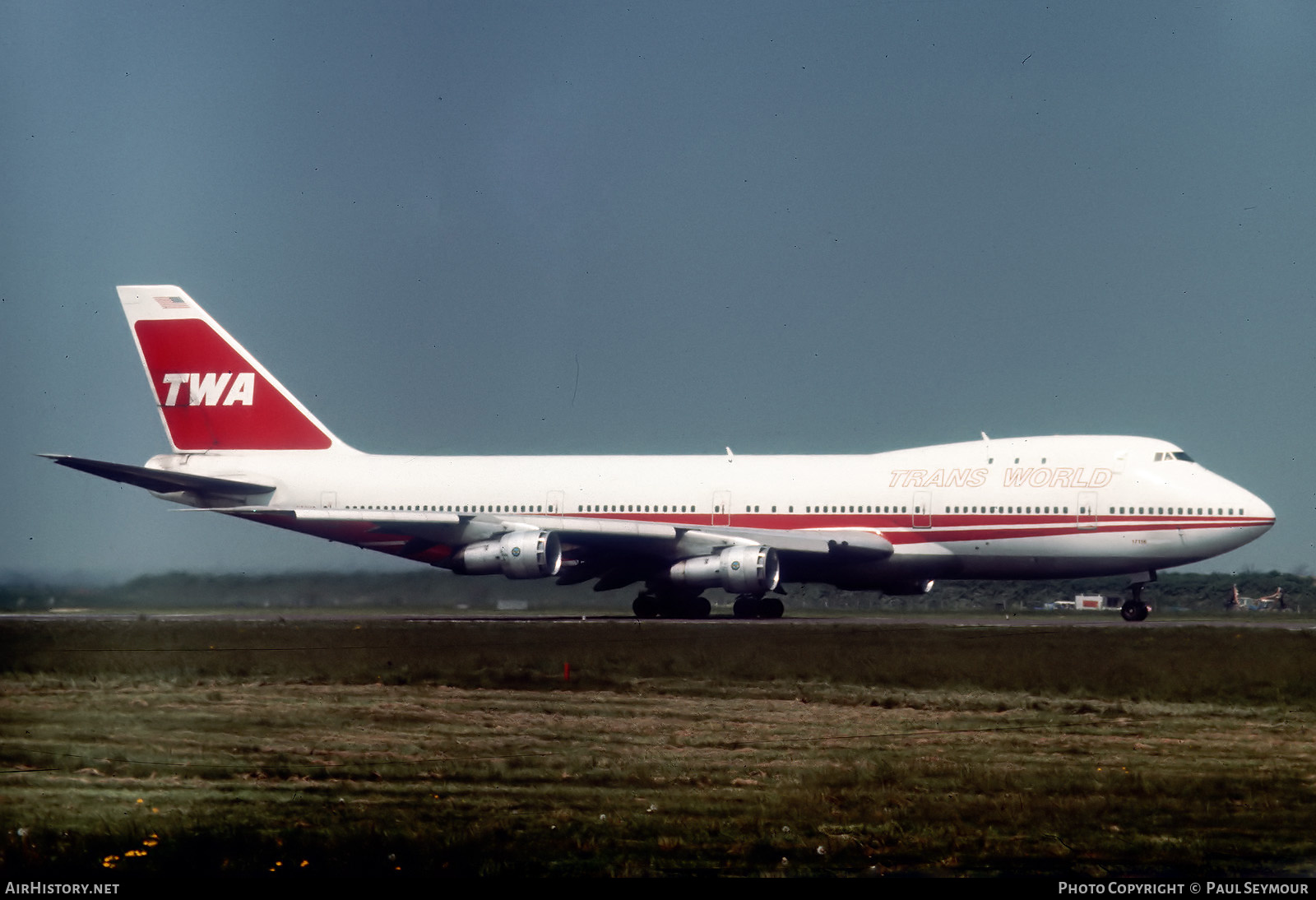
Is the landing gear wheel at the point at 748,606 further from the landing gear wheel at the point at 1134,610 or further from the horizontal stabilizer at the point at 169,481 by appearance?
the horizontal stabilizer at the point at 169,481

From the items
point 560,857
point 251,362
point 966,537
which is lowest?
point 560,857

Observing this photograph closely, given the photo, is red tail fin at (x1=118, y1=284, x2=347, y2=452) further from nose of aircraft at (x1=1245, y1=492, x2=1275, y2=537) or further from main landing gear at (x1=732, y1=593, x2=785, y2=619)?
nose of aircraft at (x1=1245, y1=492, x2=1275, y2=537)

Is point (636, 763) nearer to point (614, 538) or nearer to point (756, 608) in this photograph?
point (614, 538)

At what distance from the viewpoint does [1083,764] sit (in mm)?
12852

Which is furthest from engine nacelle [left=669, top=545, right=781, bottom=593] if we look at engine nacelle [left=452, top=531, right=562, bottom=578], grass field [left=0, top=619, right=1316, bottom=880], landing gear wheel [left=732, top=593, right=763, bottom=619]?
grass field [left=0, top=619, right=1316, bottom=880]

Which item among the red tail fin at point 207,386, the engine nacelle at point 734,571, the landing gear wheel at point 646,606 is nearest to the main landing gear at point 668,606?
the landing gear wheel at point 646,606

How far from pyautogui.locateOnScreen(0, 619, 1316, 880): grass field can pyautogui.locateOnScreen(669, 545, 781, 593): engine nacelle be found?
41.2 ft

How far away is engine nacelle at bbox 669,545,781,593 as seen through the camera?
34281mm

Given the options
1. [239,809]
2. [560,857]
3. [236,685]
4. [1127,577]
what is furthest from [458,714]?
[1127,577]

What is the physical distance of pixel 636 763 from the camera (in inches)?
489

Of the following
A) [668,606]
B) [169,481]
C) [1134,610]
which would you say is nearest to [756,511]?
[668,606]

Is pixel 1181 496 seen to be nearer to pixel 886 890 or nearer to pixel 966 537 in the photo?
pixel 966 537

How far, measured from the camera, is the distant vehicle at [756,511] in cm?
3488

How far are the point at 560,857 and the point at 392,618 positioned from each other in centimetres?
2590
